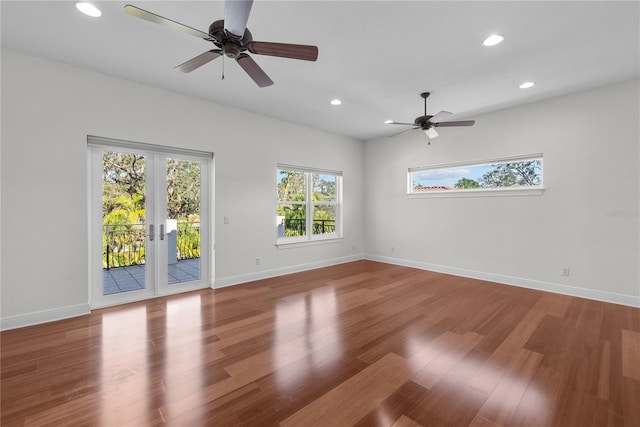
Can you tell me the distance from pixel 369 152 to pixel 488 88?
3362 mm

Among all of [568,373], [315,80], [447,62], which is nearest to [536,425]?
[568,373]

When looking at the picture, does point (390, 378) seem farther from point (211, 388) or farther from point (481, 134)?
point (481, 134)

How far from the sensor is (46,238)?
3.29m

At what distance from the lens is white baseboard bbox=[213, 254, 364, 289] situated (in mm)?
4747

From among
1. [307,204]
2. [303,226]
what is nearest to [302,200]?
[307,204]

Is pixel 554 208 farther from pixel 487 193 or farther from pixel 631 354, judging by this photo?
pixel 631 354

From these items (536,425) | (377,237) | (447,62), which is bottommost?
(536,425)

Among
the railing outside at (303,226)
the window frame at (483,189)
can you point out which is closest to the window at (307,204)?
the railing outside at (303,226)

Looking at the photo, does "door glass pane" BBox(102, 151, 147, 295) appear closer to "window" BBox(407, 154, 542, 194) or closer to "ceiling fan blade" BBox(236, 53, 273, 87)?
"ceiling fan blade" BBox(236, 53, 273, 87)

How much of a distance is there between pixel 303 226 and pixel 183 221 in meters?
2.54

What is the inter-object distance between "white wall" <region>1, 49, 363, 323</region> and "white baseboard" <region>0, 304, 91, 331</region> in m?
0.02

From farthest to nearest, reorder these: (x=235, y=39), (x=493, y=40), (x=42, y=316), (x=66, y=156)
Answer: (x=66, y=156) < (x=42, y=316) < (x=493, y=40) < (x=235, y=39)

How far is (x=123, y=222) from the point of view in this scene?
3959 millimetres

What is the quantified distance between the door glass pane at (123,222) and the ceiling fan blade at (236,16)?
2.94 meters
